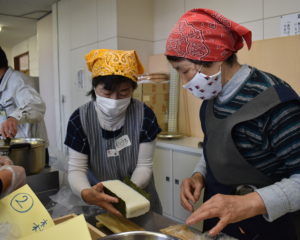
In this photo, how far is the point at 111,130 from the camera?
1.29 meters

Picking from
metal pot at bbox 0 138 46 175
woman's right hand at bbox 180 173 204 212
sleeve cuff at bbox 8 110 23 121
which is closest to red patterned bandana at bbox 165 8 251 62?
woman's right hand at bbox 180 173 204 212

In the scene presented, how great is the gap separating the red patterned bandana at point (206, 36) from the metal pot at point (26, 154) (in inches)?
32.5

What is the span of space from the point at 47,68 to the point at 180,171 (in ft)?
10.7

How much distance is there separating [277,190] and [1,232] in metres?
0.68

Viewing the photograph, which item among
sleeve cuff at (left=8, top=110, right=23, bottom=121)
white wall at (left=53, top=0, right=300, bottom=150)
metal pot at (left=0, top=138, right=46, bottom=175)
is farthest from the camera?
white wall at (left=53, top=0, right=300, bottom=150)

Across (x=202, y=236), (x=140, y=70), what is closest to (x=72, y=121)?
(x=140, y=70)

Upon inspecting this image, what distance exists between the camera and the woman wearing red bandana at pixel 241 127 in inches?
29.7

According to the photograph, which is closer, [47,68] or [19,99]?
[19,99]

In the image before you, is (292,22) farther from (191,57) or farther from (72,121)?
(72,121)

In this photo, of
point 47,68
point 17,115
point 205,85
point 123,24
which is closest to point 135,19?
point 123,24

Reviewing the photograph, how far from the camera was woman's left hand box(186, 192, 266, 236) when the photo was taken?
710mm

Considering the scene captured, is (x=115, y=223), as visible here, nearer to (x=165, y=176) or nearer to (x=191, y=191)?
(x=191, y=191)

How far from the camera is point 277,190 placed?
2.47 feet

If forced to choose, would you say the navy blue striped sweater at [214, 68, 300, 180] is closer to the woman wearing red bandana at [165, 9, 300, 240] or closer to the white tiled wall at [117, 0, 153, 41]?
the woman wearing red bandana at [165, 9, 300, 240]
